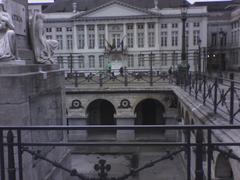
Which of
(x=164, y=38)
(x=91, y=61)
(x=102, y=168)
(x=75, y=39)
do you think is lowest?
(x=102, y=168)

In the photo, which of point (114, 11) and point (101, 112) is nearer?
point (101, 112)

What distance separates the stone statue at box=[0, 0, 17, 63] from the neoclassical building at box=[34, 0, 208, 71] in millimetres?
53311

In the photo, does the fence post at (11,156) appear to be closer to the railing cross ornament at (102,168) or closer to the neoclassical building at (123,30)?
the railing cross ornament at (102,168)

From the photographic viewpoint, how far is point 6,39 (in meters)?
5.81

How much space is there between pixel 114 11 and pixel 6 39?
57.5 metres

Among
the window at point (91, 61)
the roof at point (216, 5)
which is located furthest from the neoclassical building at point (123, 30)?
the roof at point (216, 5)

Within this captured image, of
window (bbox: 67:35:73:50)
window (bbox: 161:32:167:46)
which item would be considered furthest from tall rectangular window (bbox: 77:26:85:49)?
window (bbox: 161:32:167:46)

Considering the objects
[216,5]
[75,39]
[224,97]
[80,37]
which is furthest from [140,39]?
[224,97]

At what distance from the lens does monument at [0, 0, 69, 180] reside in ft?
18.2

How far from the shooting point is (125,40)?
62219 millimetres

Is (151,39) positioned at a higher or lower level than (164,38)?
lower

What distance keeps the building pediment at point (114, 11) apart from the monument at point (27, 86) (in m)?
54.9

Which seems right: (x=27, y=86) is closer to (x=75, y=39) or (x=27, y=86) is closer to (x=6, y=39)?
(x=6, y=39)

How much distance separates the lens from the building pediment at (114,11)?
60750mm
